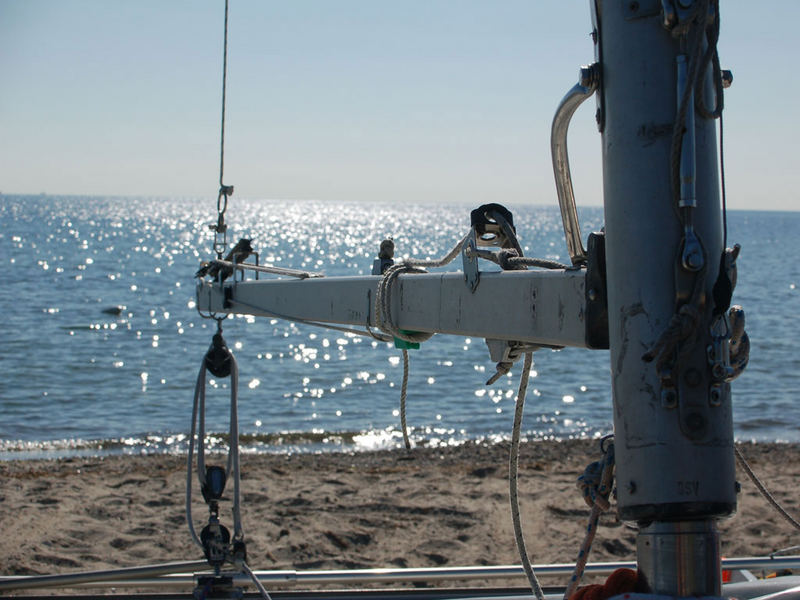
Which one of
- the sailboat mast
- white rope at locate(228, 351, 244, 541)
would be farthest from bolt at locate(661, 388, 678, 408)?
white rope at locate(228, 351, 244, 541)

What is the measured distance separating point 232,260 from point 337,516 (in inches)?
190

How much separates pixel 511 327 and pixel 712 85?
60cm

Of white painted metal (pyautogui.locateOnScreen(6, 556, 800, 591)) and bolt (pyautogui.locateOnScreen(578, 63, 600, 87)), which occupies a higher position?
bolt (pyautogui.locateOnScreen(578, 63, 600, 87))

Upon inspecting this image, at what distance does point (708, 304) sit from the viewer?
1.18 meters

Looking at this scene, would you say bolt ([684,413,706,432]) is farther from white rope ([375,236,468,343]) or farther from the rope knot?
white rope ([375,236,468,343])

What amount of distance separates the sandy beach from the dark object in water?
3728 mm

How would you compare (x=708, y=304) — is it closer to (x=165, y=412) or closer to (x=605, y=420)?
(x=605, y=420)

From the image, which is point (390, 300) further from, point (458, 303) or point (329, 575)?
point (329, 575)

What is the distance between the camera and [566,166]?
153 cm

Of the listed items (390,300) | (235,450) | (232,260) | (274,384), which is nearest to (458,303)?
(390,300)

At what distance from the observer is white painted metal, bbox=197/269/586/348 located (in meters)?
1.46

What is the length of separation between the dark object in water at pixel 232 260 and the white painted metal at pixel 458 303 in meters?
0.32

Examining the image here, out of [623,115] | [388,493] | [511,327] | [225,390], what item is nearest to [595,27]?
[623,115]

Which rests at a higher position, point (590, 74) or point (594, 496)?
point (590, 74)
